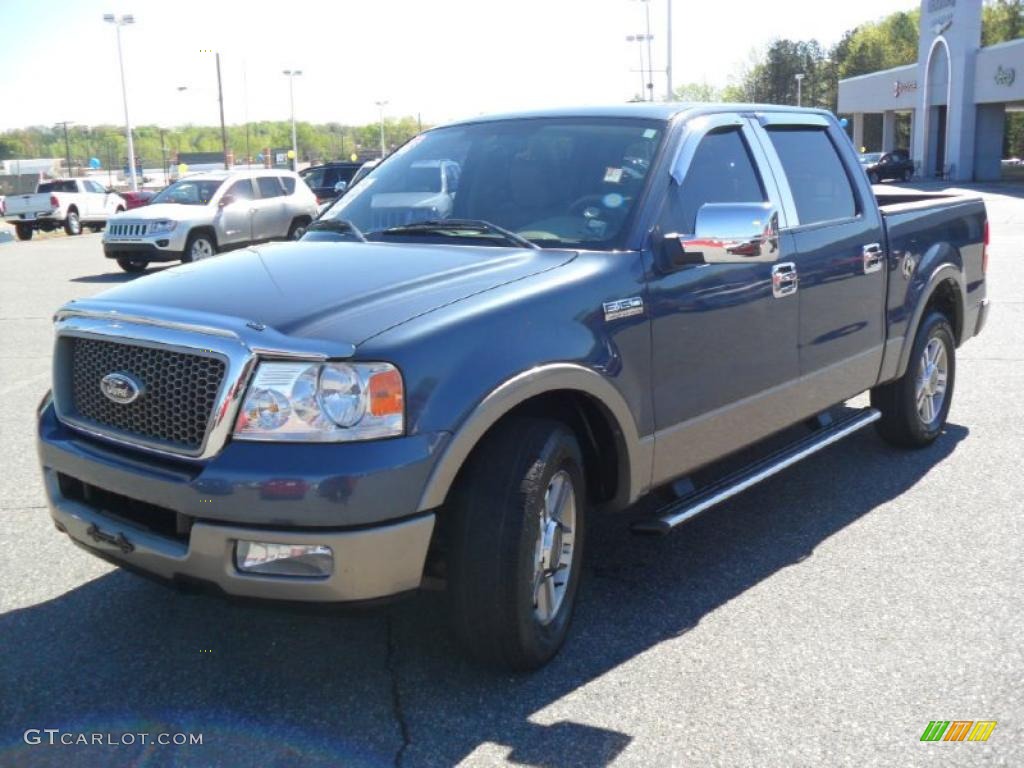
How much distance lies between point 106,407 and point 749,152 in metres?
2.93

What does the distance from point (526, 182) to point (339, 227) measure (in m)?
0.83

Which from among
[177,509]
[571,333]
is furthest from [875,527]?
[177,509]

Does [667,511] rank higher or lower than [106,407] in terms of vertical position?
lower

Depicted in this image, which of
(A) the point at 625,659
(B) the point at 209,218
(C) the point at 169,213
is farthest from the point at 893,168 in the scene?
(A) the point at 625,659

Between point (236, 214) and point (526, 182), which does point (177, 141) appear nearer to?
point (236, 214)

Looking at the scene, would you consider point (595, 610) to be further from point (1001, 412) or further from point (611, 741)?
point (1001, 412)

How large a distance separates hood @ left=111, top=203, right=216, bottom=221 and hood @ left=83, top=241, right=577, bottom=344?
14.9m

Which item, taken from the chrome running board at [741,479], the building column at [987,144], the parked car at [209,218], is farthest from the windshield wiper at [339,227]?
the building column at [987,144]

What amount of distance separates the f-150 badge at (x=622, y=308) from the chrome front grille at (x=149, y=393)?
4.38 ft

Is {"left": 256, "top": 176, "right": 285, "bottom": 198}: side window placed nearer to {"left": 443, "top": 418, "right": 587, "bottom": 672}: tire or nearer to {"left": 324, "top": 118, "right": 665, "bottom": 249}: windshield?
{"left": 324, "top": 118, "right": 665, "bottom": 249}: windshield

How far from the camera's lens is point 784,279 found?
475cm

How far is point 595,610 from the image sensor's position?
420 cm

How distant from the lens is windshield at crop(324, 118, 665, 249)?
4.24 metres

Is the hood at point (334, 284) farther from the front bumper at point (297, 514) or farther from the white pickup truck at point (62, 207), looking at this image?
the white pickup truck at point (62, 207)
